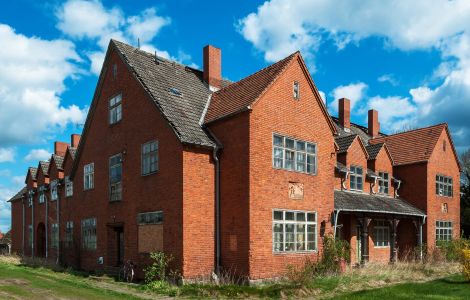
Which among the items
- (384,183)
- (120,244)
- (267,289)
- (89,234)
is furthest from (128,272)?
(384,183)

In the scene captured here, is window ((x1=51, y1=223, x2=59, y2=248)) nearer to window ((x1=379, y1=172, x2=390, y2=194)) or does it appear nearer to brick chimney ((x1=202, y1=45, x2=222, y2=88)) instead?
brick chimney ((x1=202, y1=45, x2=222, y2=88))

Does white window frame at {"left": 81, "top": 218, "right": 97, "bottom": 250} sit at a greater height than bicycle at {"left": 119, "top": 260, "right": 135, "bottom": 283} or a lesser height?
greater

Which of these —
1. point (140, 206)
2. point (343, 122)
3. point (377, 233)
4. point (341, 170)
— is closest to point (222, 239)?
point (140, 206)

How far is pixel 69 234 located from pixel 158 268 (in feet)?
40.3

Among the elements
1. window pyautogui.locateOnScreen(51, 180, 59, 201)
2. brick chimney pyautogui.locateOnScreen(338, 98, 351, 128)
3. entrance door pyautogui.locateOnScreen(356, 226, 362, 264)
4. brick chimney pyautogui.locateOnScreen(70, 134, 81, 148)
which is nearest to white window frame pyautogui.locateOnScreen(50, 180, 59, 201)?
window pyautogui.locateOnScreen(51, 180, 59, 201)

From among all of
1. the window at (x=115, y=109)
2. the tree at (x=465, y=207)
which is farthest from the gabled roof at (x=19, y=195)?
the tree at (x=465, y=207)

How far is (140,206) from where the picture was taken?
70.3ft

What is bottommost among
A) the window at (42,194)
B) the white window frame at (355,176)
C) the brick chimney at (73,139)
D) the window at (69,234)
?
the window at (69,234)

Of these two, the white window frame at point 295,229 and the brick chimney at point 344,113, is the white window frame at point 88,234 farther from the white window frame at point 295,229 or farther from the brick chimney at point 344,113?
the brick chimney at point 344,113

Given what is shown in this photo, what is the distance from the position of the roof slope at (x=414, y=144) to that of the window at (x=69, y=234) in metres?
20.7

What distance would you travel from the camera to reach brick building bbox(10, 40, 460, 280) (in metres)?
19.0

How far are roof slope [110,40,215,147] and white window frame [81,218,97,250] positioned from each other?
8.44 m

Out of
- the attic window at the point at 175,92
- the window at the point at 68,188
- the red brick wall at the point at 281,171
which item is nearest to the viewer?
the red brick wall at the point at 281,171

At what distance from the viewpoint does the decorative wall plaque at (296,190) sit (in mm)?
20250
